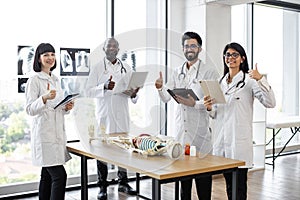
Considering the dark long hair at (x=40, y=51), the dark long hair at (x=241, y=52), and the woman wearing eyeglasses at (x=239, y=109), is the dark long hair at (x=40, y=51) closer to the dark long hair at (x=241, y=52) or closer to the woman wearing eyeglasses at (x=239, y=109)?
the woman wearing eyeglasses at (x=239, y=109)

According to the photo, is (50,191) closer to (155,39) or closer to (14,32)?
(14,32)

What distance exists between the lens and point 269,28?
247 inches

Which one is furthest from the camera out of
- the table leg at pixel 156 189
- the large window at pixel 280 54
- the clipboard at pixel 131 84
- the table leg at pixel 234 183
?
the large window at pixel 280 54

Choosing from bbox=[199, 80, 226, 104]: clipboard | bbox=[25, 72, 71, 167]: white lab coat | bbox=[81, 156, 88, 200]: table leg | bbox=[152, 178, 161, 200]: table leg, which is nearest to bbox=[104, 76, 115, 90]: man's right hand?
bbox=[25, 72, 71, 167]: white lab coat

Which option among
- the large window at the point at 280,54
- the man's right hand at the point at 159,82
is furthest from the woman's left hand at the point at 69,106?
the large window at the point at 280,54

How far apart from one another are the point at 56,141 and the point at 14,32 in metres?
1.52

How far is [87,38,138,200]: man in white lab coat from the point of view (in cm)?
378

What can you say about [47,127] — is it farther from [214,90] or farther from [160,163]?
[214,90]

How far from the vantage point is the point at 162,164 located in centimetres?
248

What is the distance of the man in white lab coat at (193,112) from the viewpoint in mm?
3221

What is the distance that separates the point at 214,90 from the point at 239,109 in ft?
0.95

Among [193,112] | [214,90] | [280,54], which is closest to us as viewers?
[214,90]

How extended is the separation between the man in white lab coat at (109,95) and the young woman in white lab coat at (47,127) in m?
0.65

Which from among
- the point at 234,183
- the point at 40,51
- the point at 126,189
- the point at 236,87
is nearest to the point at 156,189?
the point at 234,183
